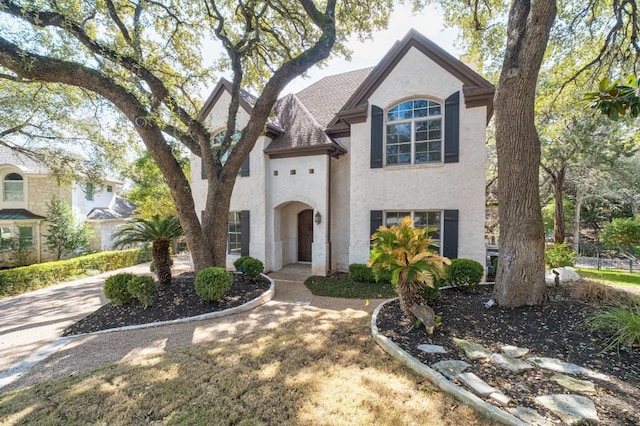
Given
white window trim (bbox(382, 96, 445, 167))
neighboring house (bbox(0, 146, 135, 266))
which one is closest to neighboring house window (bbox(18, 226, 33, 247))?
neighboring house (bbox(0, 146, 135, 266))

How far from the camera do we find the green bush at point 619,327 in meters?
3.69

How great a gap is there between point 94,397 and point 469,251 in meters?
9.12

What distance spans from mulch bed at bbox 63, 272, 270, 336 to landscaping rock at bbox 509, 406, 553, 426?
5.70 metres

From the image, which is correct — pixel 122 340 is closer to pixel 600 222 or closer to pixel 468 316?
pixel 468 316

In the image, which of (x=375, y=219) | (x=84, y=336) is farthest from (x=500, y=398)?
(x=84, y=336)

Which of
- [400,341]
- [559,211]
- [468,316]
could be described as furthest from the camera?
[559,211]

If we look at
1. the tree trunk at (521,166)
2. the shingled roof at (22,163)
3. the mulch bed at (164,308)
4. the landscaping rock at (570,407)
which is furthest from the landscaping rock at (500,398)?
the shingled roof at (22,163)

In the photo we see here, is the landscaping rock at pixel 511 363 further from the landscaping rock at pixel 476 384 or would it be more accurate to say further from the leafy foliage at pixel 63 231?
the leafy foliage at pixel 63 231

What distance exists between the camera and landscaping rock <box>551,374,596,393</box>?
2949 millimetres

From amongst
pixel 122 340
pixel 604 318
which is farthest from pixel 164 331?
pixel 604 318

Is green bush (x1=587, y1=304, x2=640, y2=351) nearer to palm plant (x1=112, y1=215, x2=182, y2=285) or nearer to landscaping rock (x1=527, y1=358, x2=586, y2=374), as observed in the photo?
landscaping rock (x1=527, y1=358, x2=586, y2=374)

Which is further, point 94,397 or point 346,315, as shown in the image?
point 346,315

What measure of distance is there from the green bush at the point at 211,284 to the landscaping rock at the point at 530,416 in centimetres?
573

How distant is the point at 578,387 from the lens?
299 centimetres
